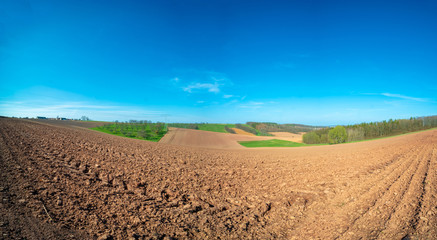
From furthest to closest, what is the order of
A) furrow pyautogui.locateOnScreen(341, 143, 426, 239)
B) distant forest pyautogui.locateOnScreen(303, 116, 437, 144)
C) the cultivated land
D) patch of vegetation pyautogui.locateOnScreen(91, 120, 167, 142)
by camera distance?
patch of vegetation pyautogui.locateOnScreen(91, 120, 167, 142) → distant forest pyautogui.locateOnScreen(303, 116, 437, 144) → furrow pyautogui.locateOnScreen(341, 143, 426, 239) → the cultivated land

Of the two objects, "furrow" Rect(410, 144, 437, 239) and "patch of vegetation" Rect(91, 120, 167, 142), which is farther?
"patch of vegetation" Rect(91, 120, 167, 142)

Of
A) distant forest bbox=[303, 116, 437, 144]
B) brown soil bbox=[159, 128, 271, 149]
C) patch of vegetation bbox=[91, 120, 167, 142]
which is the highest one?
distant forest bbox=[303, 116, 437, 144]

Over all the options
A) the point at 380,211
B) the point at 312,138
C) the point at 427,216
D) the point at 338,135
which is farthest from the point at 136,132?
the point at 427,216

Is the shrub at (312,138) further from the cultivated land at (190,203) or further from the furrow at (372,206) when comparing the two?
the furrow at (372,206)

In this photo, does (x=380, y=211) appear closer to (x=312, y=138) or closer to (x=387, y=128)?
(x=312, y=138)

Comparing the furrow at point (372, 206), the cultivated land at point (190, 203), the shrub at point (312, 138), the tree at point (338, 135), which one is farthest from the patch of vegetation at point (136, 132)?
the tree at point (338, 135)

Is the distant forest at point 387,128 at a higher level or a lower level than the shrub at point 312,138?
higher

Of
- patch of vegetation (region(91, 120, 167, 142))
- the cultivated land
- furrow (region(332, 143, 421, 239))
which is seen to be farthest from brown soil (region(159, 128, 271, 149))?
furrow (region(332, 143, 421, 239))

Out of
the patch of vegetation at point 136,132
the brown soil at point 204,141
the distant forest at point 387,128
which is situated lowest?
the brown soil at point 204,141

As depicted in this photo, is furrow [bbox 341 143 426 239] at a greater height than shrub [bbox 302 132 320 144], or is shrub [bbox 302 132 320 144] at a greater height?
furrow [bbox 341 143 426 239]

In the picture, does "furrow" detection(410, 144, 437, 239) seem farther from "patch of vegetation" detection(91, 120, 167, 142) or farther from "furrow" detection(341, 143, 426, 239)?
"patch of vegetation" detection(91, 120, 167, 142)

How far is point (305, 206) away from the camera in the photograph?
618cm

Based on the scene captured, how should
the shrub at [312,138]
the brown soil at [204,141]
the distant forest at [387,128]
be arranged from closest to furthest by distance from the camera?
the brown soil at [204,141]
the distant forest at [387,128]
the shrub at [312,138]

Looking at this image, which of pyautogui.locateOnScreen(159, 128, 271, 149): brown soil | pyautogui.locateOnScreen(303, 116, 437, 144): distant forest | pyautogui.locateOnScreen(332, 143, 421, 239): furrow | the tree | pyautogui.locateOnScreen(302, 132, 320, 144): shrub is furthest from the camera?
pyautogui.locateOnScreen(302, 132, 320, 144): shrub
